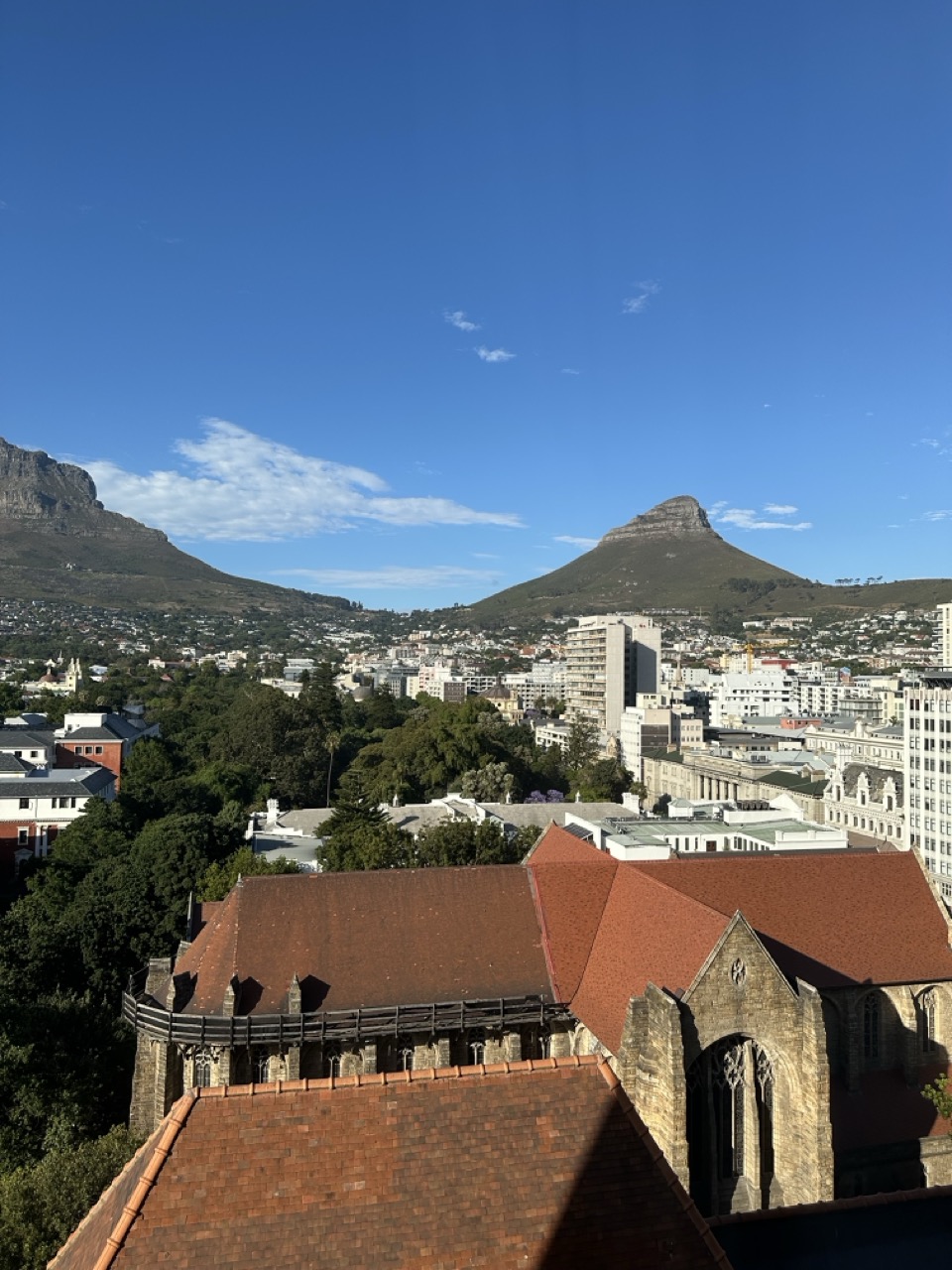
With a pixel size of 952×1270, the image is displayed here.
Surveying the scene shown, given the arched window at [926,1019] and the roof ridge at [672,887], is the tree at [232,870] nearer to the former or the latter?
the roof ridge at [672,887]

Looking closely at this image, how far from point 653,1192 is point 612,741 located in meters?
116

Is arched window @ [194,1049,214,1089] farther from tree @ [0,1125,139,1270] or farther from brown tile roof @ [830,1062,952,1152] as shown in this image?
brown tile roof @ [830,1062,952,1152]

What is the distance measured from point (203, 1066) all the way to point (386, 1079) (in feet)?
50.5

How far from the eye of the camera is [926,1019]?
2505cm

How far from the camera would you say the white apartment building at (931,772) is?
66875mm

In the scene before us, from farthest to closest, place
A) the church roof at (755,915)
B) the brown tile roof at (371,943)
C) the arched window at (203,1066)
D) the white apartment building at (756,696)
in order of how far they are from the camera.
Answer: the white apartment building at (756,696), the brown tile roof at (371,943), the church roof at (755,915), the arched window at (203,1066)

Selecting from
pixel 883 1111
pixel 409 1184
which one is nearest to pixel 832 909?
pixel 883 1111

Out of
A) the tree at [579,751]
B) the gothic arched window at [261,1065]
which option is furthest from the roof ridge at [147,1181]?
the tree at [579,751]

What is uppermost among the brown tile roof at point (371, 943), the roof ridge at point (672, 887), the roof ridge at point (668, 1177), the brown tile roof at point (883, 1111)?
the roof ridge at point (668, 1177)

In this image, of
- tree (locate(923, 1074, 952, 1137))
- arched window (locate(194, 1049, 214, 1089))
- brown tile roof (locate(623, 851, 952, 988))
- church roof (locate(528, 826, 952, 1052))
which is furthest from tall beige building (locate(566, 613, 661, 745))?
arched window (locate(194, 1049, 214, 1089))

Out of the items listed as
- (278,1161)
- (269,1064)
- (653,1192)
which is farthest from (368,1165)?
(269,1064)

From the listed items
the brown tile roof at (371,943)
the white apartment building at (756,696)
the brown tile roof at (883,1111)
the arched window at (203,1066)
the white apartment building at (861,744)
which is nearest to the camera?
the brown tile roof at (883,1111)

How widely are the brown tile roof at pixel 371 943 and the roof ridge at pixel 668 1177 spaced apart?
1399 cm

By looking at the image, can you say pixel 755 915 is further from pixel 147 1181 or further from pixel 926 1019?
pixel 147 1181
